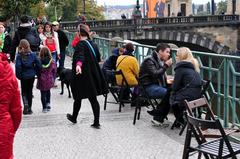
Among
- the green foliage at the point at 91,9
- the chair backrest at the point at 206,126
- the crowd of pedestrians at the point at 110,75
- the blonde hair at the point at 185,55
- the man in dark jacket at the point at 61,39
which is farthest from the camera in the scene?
the green foliage at the point at 91,9

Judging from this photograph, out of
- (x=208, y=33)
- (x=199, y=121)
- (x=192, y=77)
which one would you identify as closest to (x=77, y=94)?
(x=192, y=77)

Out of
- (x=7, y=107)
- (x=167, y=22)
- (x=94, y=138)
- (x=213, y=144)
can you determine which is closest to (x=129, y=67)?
(x=94, y=138)

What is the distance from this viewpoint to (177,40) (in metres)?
47.5

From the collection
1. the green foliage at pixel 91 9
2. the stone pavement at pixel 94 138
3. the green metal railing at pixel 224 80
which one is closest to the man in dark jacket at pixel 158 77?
the stone pavement at pixel 94 138

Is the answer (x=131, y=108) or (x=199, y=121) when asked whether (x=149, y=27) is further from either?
(x=199, y=121)

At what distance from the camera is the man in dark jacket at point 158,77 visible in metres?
7.93

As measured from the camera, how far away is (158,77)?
8266 millimetres

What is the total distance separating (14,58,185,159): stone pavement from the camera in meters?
6.43

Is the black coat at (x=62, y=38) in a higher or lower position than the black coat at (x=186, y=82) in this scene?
higher

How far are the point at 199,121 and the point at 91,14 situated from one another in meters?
78.4

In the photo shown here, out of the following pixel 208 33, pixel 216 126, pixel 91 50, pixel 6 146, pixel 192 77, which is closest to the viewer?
pixel 6 146

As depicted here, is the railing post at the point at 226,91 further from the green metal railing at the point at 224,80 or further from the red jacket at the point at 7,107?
the red jacket at the point at 7,107

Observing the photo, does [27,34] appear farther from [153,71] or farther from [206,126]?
[206,126]

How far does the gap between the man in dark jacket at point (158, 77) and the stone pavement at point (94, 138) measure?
0.84 ft
